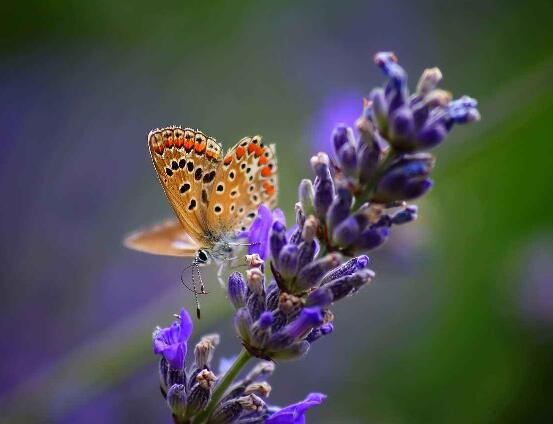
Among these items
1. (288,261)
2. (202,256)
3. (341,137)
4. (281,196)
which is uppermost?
(281,196)

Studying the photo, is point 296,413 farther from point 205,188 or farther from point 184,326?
point 205,188

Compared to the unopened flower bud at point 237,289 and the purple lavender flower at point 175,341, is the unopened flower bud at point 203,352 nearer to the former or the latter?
the purple lavender flower at point 175,341

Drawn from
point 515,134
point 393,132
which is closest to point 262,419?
point 393,132

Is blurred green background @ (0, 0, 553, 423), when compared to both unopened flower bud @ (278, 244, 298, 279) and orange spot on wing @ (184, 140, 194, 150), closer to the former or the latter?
orange spot on wing @ (184, 140, 194, 150)

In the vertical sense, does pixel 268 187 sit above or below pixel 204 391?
above

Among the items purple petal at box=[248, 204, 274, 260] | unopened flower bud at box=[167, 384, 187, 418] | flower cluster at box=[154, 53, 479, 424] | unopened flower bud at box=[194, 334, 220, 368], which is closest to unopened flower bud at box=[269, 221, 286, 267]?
flower cluster at box=[154, 53, 479, 424]

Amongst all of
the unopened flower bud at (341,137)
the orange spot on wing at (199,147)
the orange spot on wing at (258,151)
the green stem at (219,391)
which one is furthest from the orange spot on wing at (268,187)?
the green stem at (219,391)

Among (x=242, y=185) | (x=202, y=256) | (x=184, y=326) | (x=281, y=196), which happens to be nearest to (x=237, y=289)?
(x=184, y=326)

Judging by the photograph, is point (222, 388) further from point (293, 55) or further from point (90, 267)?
point (293, 55)
